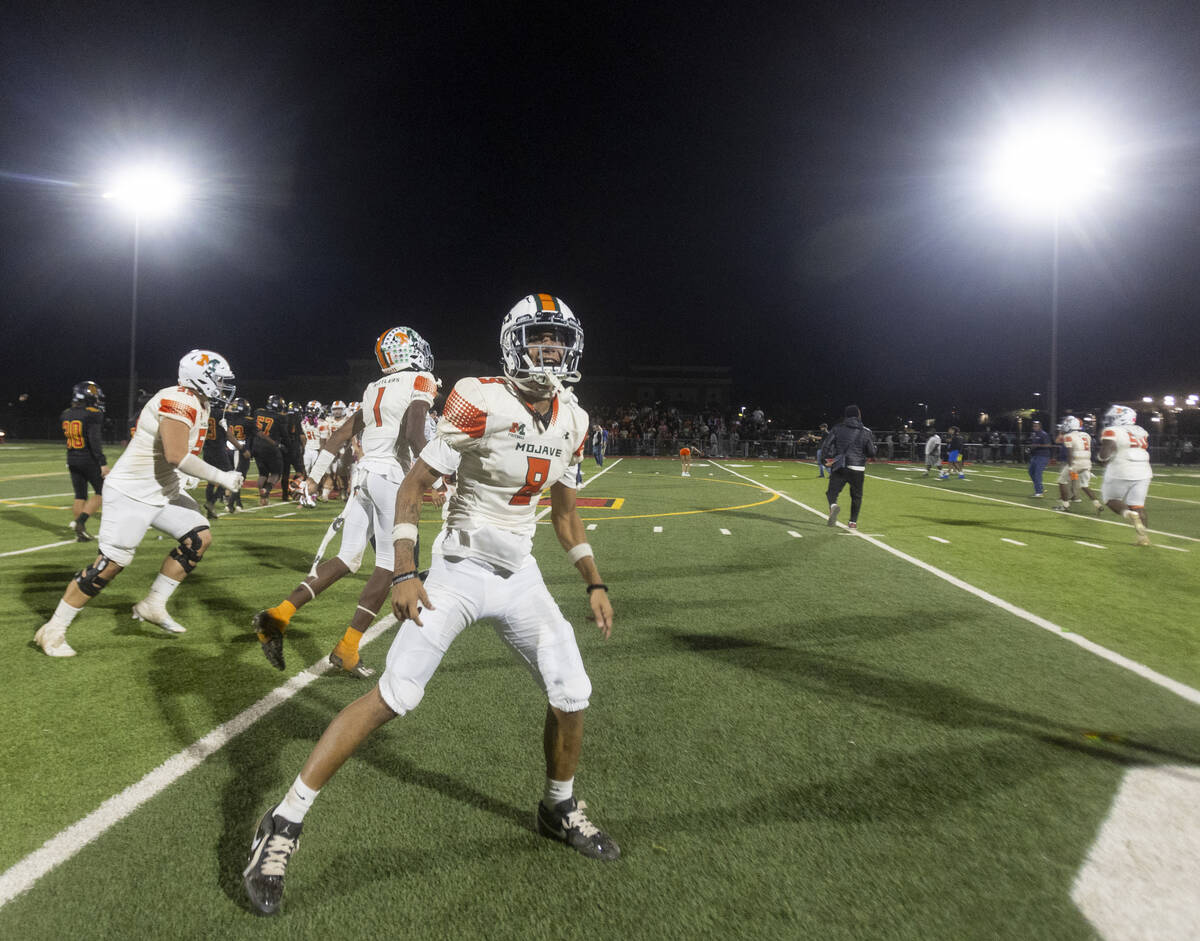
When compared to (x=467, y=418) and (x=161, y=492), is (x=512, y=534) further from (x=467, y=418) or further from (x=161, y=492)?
(x=161, y=492)

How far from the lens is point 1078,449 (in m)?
15.6

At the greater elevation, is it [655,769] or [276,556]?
[655,769]

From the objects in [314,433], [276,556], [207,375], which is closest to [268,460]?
[314,433]

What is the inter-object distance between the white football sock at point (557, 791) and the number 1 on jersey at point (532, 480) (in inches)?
46.5

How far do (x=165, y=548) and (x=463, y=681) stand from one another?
741 cm

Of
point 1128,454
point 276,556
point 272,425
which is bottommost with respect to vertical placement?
point 276,556

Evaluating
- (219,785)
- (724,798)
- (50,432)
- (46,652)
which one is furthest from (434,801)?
(50,432)

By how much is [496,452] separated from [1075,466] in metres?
17.3

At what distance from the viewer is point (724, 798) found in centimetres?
323

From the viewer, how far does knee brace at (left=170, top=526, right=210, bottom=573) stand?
18.5ft

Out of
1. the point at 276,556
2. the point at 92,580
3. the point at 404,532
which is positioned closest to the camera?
the point at 404,532

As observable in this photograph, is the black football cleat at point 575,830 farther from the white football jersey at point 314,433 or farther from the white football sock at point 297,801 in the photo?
the white football jersey at point 314,433

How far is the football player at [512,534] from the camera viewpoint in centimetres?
273

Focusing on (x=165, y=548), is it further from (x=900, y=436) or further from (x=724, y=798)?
(x=900, y=436)
